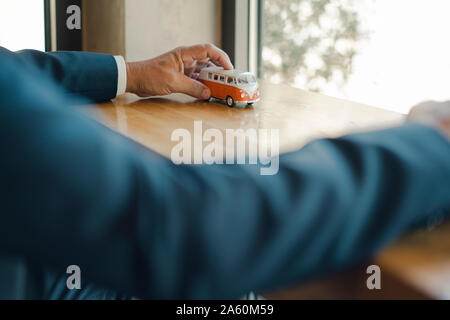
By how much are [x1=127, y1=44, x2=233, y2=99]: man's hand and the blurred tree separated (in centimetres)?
95

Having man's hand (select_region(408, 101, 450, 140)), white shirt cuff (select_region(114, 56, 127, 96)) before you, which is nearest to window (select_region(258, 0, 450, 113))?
white shirt cuff (select_region(114, 56, 127, 96))

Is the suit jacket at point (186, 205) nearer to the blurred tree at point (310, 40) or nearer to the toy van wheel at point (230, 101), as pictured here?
the toy van wheel at point (230, 101)

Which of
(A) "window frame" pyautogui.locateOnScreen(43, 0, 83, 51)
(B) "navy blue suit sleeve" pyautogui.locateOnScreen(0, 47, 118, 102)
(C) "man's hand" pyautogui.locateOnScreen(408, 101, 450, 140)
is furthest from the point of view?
(A) "window frame" pyautogui.locateOnScreen(43, 0, 83, 51)

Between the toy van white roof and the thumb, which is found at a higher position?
the toy van white roof

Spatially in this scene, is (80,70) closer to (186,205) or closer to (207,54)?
(207,54)

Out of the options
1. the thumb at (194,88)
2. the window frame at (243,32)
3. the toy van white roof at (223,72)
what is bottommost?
the thumb at (194,88)

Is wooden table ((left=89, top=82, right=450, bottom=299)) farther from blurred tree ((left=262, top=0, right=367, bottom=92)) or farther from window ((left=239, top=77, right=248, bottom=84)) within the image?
blurred tree ((left=262, top=0, right=367, bottom=92))

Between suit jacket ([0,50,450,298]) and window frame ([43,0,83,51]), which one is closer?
suit jacket ([0,50,450,298])

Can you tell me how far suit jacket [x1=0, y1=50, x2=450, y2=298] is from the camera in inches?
12.6

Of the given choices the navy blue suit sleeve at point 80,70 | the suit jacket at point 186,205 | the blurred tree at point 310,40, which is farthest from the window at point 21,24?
the suit jacket at point 186,205

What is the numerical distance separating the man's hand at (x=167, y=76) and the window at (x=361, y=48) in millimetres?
524

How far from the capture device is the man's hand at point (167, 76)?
1.23 meters

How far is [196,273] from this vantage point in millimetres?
338

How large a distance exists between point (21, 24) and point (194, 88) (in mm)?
922
